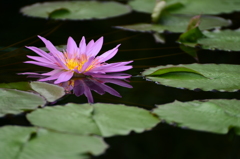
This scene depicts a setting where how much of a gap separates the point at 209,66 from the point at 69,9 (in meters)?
1.73

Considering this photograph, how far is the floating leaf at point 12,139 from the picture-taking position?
1.09 m

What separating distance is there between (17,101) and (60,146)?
0.39 m

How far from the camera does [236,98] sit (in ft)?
5.40

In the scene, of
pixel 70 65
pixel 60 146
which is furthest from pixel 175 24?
pixel 60 146

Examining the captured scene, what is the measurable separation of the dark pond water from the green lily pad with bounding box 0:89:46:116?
0.04 meters

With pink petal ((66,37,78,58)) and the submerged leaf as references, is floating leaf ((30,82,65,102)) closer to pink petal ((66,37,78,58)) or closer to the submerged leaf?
pink petal ((66,37,78,58))

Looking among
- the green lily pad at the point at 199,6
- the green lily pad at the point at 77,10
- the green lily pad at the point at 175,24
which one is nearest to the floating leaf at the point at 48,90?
the green lily pad at the point at 175,24

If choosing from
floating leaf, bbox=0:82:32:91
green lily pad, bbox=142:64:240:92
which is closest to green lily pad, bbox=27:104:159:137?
floating leaf, bbox=0:82:32:91

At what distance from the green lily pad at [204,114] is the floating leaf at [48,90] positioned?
411mm

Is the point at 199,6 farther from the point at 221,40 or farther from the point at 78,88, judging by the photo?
the point at 78,88

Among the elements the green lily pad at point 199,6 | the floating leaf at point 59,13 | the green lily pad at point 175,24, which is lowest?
the green lily pad at point 175,24

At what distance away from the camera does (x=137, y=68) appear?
A: 78.1 inches

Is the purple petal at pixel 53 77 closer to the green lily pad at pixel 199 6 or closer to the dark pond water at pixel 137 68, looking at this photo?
the dark pond water at pixel 137 68

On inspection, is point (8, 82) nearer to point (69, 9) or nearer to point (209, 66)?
point (209, 66)
